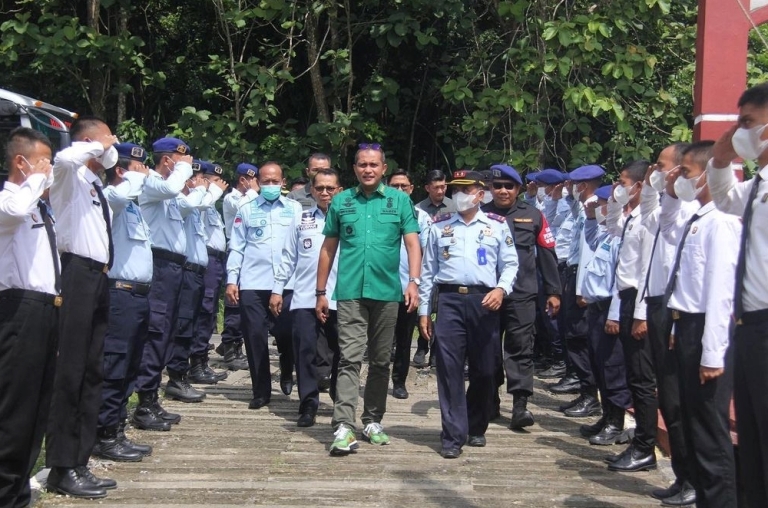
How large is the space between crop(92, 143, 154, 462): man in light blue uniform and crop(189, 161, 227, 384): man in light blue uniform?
2464mm

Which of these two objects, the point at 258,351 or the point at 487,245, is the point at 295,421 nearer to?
the point at 258,351

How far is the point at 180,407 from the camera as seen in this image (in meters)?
8.29

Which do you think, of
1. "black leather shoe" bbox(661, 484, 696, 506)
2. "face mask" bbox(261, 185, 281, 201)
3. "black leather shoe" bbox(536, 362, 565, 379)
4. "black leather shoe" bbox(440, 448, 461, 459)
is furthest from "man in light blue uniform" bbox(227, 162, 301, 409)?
"black leather shoe" bbox(661, 484, 696, 506)

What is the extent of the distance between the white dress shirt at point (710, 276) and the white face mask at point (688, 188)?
12 centimetres

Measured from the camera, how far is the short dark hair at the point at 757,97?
13.6 feet

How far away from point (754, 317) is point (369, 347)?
3.65 m

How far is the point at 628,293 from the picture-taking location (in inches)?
262

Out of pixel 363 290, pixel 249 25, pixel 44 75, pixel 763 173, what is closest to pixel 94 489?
pixel 363 290

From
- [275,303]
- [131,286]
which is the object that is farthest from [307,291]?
[131,286]

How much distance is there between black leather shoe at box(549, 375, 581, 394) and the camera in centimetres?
955

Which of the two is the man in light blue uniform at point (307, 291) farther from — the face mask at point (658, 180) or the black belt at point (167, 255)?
the face mask at point (658, 180)

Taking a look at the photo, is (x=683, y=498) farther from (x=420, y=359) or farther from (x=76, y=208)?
(x=420, y=359)

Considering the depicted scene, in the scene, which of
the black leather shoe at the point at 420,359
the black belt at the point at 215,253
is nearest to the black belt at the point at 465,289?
the black leather shoe at the point at 420,359

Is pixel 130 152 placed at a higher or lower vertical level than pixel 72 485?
higher
